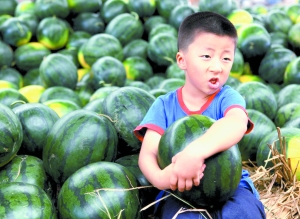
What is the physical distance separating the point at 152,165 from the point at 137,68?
280cm

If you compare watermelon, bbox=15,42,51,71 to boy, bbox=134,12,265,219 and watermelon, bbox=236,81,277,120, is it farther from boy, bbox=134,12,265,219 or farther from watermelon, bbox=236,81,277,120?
boy, bbox=134,12,265,219

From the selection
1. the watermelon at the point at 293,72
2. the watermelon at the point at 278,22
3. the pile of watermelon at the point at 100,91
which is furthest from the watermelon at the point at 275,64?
the watermelon at the point at 278,22

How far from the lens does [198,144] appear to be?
5.65ft

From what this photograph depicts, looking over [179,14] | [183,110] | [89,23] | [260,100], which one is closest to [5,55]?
[89,23]

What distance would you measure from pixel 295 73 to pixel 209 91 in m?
2.52

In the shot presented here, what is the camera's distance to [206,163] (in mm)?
1774

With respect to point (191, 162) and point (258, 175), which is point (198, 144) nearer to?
point (191, 162)

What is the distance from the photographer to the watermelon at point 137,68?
4.66m

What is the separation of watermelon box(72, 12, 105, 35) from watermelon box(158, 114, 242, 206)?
368cm

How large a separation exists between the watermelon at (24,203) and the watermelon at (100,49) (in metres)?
2.77

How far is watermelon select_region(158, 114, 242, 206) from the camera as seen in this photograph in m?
1.78

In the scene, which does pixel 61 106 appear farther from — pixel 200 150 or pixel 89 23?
pixel 89 23

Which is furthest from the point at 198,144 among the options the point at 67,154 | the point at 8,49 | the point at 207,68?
the point at 8,49

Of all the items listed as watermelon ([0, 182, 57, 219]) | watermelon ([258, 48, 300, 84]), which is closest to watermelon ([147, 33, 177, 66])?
watermelon ([258, 48, 300, 84])
